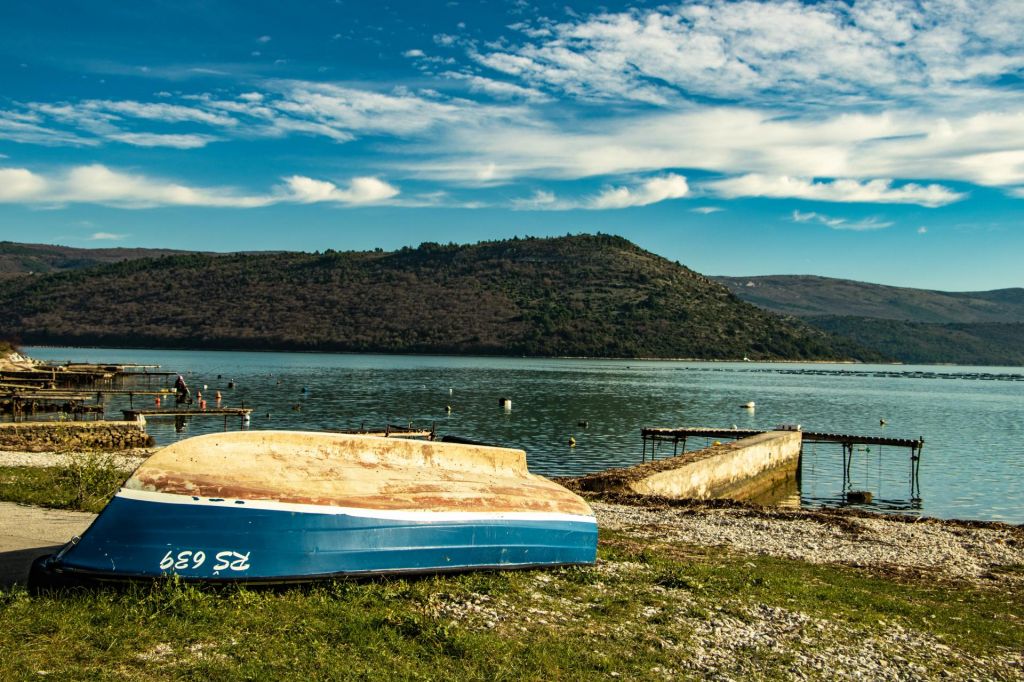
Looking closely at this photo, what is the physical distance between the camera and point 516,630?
8.65m

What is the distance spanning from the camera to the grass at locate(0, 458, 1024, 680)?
24.0 ft

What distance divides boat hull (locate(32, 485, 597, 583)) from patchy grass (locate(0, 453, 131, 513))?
5.69 metres

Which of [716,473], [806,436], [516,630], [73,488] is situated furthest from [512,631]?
[806,436]

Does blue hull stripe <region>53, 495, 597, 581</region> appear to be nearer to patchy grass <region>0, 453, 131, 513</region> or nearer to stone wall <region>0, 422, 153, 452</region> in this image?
patchy grass <region>0, 453, 131, 513</region>

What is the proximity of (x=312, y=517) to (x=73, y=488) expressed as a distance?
9.46 metres

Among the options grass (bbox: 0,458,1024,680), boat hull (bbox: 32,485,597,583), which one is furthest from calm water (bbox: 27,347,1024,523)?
boat hull (bbox: 32,485,597,583)

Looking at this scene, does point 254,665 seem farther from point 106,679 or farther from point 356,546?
point 356,546

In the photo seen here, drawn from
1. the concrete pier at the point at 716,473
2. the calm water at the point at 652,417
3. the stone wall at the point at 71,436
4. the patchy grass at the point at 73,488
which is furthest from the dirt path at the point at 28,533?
the calm water at the point at 652,417

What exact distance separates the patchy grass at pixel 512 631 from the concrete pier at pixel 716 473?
36.4 ft

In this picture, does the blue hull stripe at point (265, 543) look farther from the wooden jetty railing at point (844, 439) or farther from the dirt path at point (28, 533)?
the wooden jetty railing at point (844, 439)

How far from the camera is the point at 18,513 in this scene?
13.6 metres

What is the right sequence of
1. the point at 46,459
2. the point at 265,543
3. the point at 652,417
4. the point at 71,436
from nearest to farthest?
the point at 265,543 → the point at 46,459 → the point at 71,436 → the point at 652,417

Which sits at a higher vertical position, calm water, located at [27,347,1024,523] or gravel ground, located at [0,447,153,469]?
gravel ground, located at [0,447,153,469]

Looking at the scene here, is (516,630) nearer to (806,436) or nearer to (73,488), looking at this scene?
(73,488)
